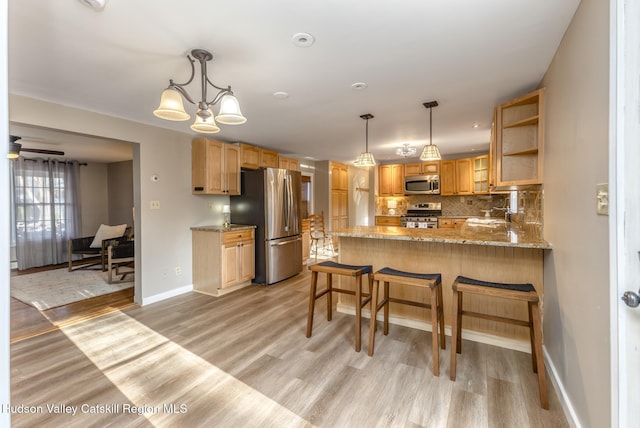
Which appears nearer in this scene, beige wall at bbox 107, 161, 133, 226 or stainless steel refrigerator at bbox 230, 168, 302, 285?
stainless steel refrigerator at bbox 230, 168, 302, 285

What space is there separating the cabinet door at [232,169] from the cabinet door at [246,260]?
0.83m

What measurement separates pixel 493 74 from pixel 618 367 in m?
2.11

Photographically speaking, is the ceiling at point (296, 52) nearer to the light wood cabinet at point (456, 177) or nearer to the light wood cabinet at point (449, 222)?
the light wood cabinet at point (456, 177)

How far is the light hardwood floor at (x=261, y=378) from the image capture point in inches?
65.7

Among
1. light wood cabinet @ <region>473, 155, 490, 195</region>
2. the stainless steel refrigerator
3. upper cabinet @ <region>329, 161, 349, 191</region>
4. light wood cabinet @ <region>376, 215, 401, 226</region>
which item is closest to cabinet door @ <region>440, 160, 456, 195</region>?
light wood cabinet @ <region>473, 155, 490, 195</region>

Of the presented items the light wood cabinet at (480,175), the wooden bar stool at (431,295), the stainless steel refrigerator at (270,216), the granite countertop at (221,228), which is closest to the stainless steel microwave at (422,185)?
the light wood cabinet at (480,175)

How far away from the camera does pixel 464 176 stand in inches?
233

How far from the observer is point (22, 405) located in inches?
70.2

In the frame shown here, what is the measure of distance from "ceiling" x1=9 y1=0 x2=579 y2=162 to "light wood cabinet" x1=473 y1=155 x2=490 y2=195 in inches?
106

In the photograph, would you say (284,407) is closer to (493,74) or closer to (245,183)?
(493,74)

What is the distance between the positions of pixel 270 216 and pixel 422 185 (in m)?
3.65

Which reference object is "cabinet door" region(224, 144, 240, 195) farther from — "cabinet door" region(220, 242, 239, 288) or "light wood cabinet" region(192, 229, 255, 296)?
"cabinet door" region(220, 242, 239, 288)

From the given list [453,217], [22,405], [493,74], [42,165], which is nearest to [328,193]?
[453,217]

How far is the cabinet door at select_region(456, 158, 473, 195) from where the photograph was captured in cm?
586
